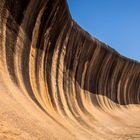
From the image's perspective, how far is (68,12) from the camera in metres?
7.99

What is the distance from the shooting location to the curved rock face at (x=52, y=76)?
375 cm

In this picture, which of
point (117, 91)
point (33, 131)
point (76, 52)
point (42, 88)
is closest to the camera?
point (33, 131)

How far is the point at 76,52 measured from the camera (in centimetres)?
961

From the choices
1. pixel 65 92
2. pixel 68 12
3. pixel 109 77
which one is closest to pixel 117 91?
pixel 109 77

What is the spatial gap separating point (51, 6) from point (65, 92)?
2.82 meters

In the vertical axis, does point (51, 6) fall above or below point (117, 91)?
below

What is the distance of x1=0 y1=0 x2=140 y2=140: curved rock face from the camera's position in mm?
3752

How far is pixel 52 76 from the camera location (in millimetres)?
7789

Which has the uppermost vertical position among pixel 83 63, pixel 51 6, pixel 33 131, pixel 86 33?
pixel 86 33

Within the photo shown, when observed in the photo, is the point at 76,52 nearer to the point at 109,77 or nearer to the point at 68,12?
the point at 68,12

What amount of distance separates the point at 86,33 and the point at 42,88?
3967 millimetres

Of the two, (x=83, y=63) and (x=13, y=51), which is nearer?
(x=13, y=51)

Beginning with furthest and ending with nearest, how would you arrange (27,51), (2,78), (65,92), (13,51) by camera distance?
(65,92), (27,51), (13,51), (2,78)

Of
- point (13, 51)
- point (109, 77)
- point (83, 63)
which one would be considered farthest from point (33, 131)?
point (109, 77)
